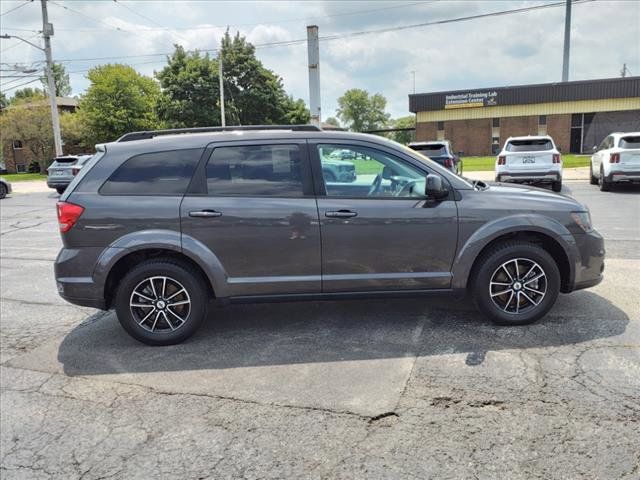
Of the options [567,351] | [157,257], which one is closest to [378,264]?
[567,351]

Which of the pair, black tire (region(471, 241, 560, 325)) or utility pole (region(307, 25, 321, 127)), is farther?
utility pole (region(307, 25, 321, 127))

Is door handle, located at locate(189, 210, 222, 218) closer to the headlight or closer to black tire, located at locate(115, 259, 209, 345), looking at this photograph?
black tire, located at locate(115, 259, 209, 345)

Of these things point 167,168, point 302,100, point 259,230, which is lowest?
point 259,230

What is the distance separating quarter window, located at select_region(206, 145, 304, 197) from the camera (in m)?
4.56

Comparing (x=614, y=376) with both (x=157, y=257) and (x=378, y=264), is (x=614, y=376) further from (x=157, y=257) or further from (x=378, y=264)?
(x=157, y=257)

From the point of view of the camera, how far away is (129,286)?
452 cm

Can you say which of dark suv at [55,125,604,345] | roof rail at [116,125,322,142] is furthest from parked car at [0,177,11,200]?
dark suv at [55,125,604,345]

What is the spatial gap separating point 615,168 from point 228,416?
14.8 m

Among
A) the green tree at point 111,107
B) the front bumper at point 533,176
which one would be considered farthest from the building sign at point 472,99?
the front bumper at point 533,176

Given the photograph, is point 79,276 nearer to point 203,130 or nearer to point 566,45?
point 203,130

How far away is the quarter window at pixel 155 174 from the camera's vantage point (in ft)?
15.0

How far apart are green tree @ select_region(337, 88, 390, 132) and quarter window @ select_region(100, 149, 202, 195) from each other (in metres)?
118

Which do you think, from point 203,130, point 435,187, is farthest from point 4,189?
point 435,187

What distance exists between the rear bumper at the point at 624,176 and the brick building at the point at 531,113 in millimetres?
33939
